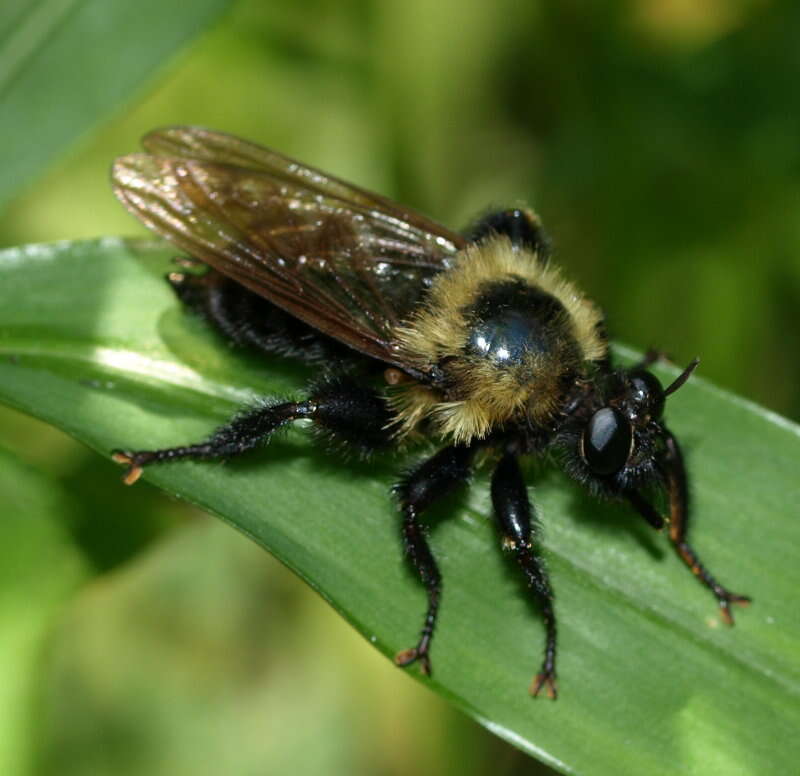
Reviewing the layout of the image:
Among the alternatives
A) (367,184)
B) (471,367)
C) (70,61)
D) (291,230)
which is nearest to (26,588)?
(291,230)

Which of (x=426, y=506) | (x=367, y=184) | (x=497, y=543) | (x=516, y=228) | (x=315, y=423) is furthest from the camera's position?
(x=367, y=184)

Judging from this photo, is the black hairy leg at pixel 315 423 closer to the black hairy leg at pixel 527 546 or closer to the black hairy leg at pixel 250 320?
the black hairy leg at pixel 250 320

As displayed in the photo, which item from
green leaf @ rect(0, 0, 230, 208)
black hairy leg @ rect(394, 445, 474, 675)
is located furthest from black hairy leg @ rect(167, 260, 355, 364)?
green leaf @ rect(0, 0, 230, 208)

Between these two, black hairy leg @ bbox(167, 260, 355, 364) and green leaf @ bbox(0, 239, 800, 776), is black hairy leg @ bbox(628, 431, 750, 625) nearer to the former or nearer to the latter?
green leaf @ bbox(0, 239, 800, 776)

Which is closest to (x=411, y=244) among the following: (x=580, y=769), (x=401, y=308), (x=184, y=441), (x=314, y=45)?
(x=401, y=308)

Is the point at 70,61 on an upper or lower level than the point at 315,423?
upper

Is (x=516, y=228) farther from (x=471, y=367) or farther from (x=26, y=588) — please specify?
(x=26, y=588)
